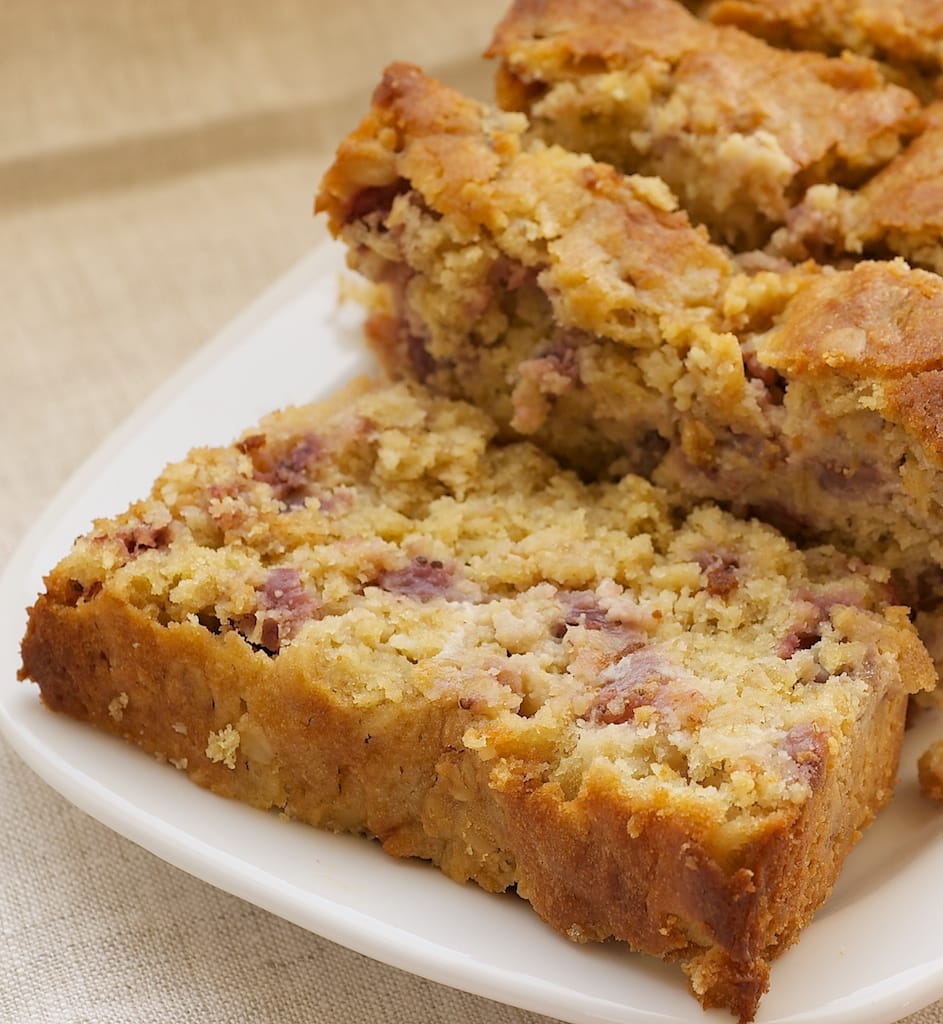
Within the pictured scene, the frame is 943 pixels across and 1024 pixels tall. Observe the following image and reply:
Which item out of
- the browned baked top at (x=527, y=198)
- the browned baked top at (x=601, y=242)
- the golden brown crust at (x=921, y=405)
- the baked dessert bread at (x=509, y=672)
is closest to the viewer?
the baked dessert bread at (x=509, y=672)

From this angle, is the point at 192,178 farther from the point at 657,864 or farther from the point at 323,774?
the point at 657,864

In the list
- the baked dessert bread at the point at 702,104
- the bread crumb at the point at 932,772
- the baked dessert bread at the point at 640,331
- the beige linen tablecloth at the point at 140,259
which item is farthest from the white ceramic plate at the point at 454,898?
the baked dessert bread at the point at 702,104

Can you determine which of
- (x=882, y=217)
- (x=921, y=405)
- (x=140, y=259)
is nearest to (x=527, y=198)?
(x=882, y=217)

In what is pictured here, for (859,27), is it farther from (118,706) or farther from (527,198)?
(118,706)

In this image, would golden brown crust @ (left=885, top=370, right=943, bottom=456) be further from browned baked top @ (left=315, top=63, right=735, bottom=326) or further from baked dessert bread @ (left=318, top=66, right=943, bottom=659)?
browned baked top @ (left=315, top=63, right=735, bottom=326)

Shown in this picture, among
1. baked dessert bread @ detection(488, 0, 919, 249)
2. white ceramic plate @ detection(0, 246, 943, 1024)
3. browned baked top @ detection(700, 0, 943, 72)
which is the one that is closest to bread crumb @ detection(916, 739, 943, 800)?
white ceramic plate @ detection(0, 246, 943, 1024)

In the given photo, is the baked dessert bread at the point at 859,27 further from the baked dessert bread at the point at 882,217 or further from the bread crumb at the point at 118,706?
the bread crumb at the point at 118,706

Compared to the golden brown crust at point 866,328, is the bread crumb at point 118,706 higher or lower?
lower
